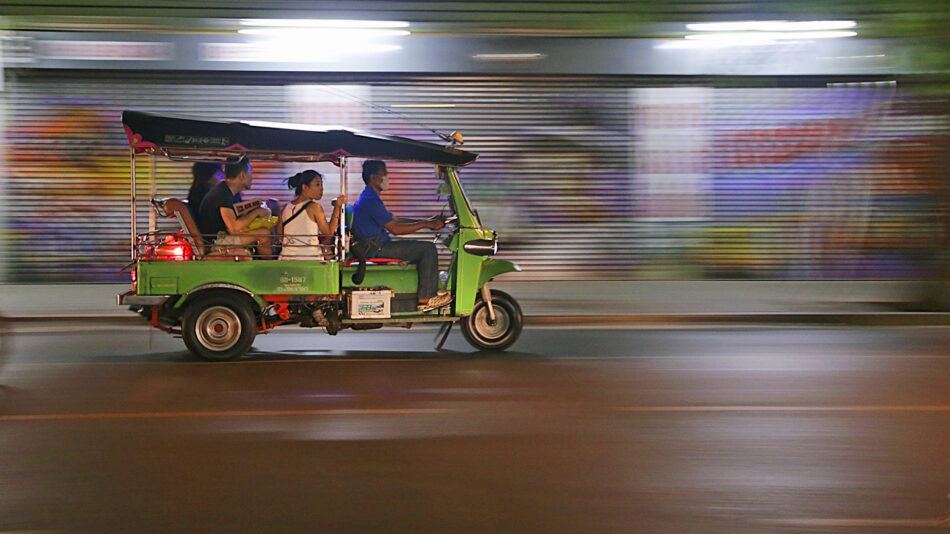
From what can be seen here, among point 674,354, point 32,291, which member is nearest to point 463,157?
point 674,354

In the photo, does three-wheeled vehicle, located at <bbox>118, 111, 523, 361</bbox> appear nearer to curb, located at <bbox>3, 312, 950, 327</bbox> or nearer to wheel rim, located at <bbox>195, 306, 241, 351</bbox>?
wheel rim, located at <bbox>195, 306, 241, 351</bbox>

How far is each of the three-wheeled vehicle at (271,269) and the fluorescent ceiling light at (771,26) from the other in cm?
803


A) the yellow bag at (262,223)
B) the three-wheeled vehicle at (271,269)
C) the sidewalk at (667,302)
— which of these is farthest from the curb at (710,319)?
the yellow bag at (262,223)

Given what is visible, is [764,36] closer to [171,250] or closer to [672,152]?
[672,152]

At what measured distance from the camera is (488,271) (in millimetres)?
9938

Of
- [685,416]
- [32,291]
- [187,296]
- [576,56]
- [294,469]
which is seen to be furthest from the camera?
[576,56]

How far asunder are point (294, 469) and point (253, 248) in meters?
4.61

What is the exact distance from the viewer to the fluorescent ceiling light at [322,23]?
16.2 metres

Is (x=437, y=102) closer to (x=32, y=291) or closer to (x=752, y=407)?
(x=32, y=291)

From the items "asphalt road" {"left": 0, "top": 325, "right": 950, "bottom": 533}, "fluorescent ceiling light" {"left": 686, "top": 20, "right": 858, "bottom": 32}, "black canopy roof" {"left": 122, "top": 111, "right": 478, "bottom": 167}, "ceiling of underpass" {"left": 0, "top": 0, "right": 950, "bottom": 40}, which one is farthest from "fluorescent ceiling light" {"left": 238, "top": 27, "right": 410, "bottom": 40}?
"asphalt road" {"left": 0, "top": 325, "right": 950, "bottom": 533}

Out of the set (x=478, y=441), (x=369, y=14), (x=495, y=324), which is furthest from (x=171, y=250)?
(x=369, y=14)

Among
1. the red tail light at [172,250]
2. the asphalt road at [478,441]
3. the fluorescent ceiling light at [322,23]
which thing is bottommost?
the asphalt road at [478,441]

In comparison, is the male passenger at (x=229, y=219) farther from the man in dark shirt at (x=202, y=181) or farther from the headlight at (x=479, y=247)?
the headlight at (x=479, y=247)

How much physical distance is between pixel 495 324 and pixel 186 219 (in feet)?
10.1
